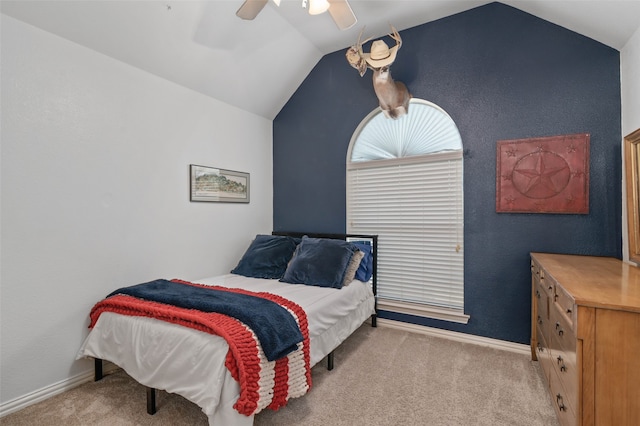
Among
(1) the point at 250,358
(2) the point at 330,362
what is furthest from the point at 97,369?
(2) the point at 330,362

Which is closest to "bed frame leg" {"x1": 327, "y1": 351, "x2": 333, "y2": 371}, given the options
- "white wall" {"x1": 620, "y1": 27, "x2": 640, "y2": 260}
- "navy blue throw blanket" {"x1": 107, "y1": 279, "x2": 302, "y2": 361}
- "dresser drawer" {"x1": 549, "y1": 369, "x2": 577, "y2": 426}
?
"navy blue throw blanket" {"x1": 107, "y1": 279, "x2": 302, "y2": 361}

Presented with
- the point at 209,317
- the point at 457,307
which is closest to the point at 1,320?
the point at 209,317

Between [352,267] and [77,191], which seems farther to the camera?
[352,267]

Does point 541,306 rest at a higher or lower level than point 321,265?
lower

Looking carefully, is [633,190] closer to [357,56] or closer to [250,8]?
[357,56]

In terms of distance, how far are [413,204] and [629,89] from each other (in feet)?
5.76

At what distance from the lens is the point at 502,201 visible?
2.73 m

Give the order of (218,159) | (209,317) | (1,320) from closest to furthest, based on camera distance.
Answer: (209,317) < (1,320) < (218,159)

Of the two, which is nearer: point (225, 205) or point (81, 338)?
point (81, 338)

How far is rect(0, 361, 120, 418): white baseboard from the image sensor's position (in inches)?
76.6

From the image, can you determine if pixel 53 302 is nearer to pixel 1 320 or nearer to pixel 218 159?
pixel 1 320

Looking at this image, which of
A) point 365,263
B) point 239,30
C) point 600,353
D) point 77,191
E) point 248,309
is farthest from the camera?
point 365,263

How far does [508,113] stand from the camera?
2721mm

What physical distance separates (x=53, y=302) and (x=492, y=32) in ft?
13.5
